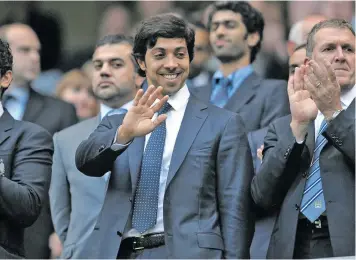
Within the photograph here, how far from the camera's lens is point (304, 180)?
19.4 ft

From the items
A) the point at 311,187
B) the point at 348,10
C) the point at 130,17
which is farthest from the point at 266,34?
the point at 311,187

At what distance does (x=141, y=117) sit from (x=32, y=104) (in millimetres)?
2342

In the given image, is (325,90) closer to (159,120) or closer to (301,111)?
(301,111)

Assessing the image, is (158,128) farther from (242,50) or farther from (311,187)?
(242,50)

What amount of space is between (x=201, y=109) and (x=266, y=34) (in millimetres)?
3837

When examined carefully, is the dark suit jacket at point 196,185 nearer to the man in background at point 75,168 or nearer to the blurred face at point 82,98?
the man in background at point 75,168

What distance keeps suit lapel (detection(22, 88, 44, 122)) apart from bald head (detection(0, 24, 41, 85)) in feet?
0.88

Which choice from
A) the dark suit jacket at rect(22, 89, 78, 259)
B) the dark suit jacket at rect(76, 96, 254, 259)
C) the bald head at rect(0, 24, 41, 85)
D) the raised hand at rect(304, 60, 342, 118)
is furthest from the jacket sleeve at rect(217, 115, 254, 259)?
the bald head at rect(0, 24, 41, 85)

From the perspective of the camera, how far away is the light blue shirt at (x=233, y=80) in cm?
748

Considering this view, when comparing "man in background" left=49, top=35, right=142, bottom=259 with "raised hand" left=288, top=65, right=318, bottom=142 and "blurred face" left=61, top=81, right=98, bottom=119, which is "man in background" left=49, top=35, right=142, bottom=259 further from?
"blurred face" left=61, top=81, right=98, bottom=119

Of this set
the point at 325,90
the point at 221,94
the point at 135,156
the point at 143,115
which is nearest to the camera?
the point at 325,90

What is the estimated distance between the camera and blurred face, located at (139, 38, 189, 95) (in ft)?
20.4

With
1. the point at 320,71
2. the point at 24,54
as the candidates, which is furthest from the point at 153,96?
the point at 24,54

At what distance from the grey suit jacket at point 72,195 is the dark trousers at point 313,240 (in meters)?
1.49
